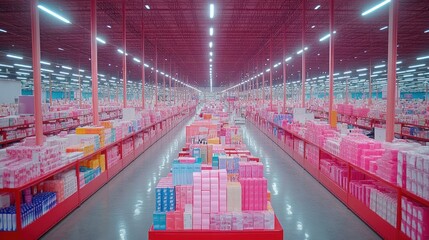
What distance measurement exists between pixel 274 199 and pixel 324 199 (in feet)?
3.79

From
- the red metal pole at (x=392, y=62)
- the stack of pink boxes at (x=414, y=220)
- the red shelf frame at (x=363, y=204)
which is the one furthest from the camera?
the red metal pole at (x=392, y=62)

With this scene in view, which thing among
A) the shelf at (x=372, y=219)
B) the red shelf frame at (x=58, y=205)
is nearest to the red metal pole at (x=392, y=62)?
the shelf at (x=372, y=219)

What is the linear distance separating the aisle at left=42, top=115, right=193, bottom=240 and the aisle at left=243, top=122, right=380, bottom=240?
2684 millimetres

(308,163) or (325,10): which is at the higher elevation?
(325,10)

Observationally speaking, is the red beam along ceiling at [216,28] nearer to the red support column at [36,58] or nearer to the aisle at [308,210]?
the red support column at [36,58]

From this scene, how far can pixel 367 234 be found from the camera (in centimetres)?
577

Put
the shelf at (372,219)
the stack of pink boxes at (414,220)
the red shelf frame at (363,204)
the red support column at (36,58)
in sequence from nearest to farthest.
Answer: the stack of pink boxes at (414,220) → the red shelf frame at (363,204) → the shelf at (372,219) → the red support column at (36,58)

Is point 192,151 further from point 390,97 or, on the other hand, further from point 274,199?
point 390,97

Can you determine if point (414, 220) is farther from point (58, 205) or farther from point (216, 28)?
point (216, 28)

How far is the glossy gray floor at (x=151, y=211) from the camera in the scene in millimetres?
5820

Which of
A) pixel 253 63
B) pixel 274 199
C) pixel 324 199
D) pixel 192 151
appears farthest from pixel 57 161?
pixel 253 63

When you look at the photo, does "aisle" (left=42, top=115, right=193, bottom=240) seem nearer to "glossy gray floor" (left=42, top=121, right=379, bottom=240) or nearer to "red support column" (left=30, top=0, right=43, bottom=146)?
"glossy gray floor" (left=42, top=121, right=379, bottom=240)

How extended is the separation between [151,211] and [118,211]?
2.24ft

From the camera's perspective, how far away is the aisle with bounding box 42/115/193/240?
5824 mm
